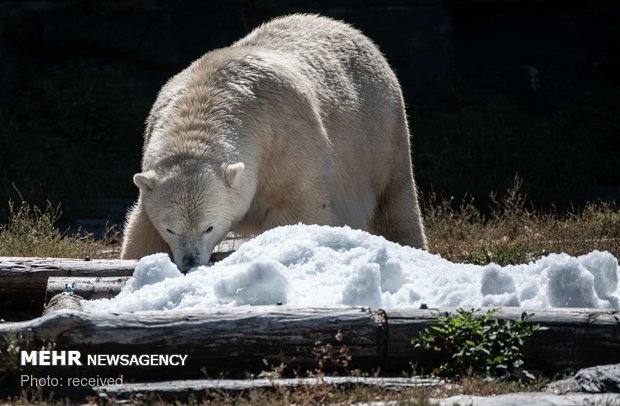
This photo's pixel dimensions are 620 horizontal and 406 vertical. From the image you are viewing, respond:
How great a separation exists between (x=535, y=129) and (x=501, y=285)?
→ 27.5ft

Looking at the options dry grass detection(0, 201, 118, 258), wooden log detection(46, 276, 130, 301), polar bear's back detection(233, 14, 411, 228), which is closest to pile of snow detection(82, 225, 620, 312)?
wooden log detection(46, 276, 130, 301)

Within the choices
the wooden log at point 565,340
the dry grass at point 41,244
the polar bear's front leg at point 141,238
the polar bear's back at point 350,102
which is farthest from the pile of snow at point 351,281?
the dry grass at point 41,244

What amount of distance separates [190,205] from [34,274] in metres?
1.01

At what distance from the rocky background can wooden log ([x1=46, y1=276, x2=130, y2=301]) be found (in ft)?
18.7

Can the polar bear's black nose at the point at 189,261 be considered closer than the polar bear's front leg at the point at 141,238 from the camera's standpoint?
Yes

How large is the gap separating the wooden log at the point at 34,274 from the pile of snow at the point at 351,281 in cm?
57

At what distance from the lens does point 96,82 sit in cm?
1359

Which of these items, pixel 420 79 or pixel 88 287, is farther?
pixel 420 79

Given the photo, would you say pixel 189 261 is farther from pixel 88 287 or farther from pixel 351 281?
pixel 351 281

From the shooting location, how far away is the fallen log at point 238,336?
15.9 ft

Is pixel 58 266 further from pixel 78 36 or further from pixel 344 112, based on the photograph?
pixel 78 36

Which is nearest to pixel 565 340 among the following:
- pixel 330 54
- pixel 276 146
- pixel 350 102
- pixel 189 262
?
pixel 189 262

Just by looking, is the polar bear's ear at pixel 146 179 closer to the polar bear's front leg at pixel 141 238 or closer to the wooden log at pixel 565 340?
the polar bear's front leg at pixel 141 238

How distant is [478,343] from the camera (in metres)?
4.98
